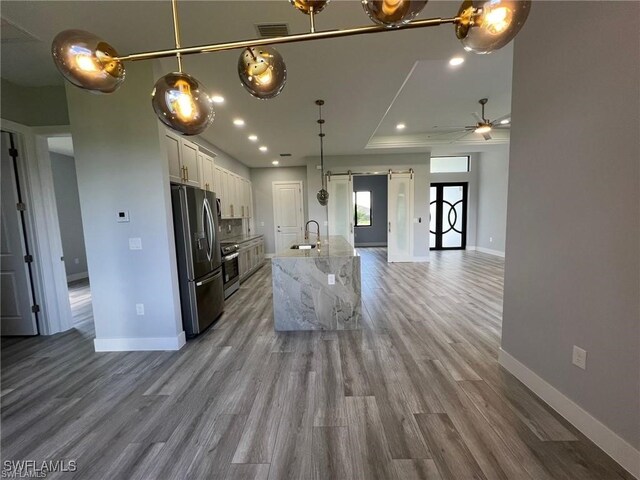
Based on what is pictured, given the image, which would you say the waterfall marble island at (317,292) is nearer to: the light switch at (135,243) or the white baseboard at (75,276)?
the light switch at (135,243)

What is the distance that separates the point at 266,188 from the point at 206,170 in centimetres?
333

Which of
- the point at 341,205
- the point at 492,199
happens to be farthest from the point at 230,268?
the point at 492,199

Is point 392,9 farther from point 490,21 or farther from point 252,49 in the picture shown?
point 252,49

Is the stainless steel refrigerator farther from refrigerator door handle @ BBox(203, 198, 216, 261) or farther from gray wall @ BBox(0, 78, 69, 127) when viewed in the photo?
gray wall @ BBox(0, 78, 69, 127)

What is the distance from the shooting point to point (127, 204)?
252 centimetres

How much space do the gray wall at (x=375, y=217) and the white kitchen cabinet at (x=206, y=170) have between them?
21.4 ft

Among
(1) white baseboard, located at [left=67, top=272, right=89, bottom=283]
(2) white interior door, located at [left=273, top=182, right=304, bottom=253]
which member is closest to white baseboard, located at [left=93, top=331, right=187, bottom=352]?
(1) white baseboard, located at [left=67, top=272, right=89, bottom=283]

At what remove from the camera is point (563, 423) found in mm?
1595

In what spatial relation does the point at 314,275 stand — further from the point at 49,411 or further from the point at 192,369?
the point at 49,411

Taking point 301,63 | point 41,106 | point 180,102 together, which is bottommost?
point 180,102

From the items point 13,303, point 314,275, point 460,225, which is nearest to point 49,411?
point 13,303

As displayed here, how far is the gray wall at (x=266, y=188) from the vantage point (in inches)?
298

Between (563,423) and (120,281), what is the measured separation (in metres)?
3.76

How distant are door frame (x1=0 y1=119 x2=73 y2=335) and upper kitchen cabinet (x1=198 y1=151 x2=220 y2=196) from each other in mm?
1529
